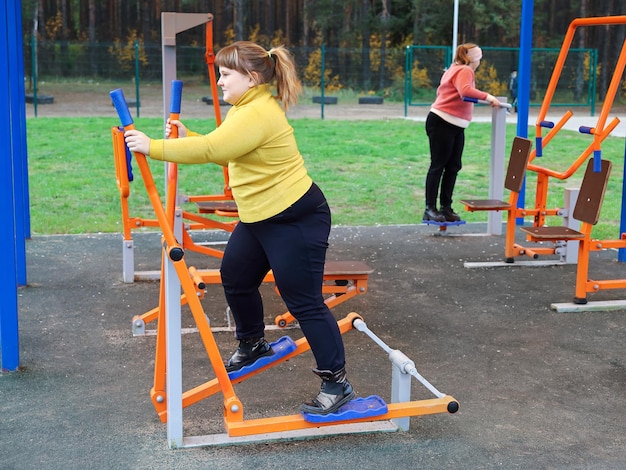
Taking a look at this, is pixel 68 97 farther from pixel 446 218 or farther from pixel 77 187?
pixel 446 218

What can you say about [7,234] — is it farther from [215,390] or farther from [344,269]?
[344,269]

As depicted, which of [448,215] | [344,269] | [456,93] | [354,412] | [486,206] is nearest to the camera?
[354,412]

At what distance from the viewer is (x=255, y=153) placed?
→ 331 cm

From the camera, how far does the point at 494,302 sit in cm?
584

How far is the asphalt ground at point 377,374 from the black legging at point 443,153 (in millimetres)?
946

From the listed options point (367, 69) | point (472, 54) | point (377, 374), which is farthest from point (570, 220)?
point (367, 69)

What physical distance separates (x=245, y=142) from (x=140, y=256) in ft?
13.1

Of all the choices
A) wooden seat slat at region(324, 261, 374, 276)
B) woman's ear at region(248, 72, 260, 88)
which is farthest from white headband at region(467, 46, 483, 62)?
woman's ear at region(248, 72, 260, 88)

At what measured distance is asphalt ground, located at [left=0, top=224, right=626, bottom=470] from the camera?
343cm

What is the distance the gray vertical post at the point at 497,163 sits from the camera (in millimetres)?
7711

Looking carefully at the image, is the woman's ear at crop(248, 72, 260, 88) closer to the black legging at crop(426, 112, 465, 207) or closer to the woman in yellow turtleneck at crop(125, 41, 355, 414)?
the woman in yellow turtleneck at crop(125, 41, 355, 414)

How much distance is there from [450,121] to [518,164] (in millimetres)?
786

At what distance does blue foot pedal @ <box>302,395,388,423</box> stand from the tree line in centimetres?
2447

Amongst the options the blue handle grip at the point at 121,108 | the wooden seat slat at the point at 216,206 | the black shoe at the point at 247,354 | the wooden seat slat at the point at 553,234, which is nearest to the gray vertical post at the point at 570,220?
the wooden seat slat at the point at 553,234
